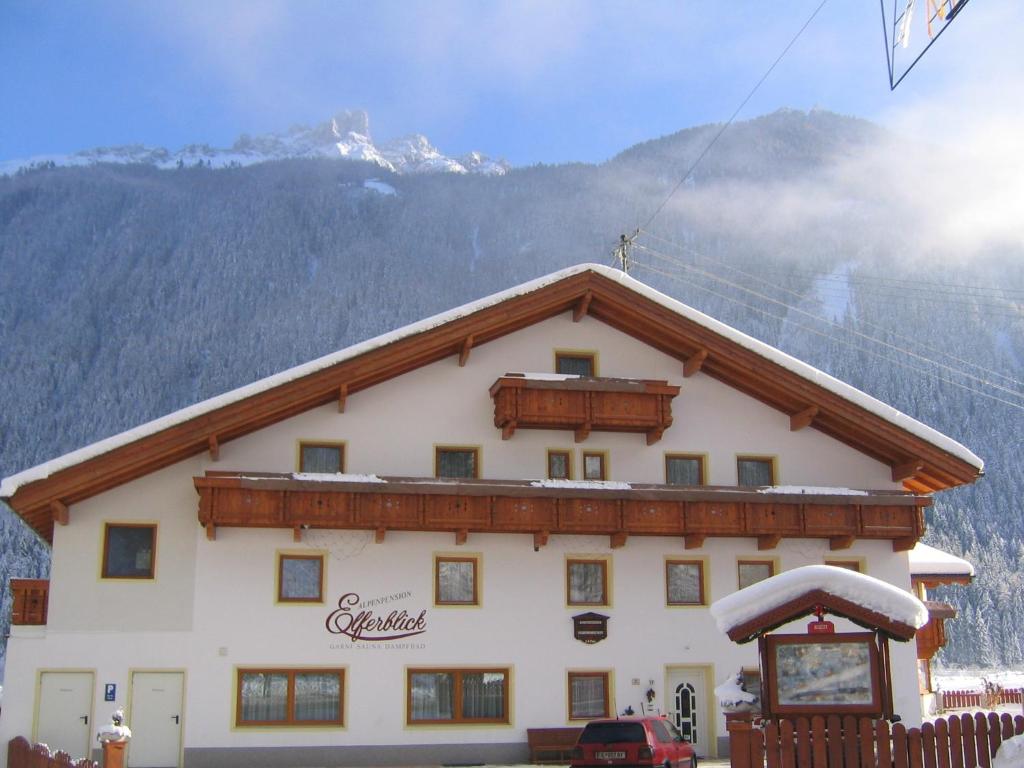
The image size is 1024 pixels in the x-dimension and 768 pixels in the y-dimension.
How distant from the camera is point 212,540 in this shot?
84.8 ft

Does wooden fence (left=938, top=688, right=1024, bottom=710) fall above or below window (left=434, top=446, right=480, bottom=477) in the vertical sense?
below

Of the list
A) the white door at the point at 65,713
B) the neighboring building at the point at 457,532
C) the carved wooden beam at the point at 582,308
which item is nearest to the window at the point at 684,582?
the neighboring building at the point at 457,532

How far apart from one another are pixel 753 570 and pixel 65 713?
15.7 metres

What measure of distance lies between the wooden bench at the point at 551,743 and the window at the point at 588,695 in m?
0.48

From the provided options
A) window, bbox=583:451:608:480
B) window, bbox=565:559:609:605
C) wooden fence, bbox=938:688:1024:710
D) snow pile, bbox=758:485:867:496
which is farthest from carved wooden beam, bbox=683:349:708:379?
wooden fence, bbox=938:688:1024:710

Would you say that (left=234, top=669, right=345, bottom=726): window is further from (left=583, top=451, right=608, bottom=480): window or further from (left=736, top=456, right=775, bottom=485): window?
(left=736, top=456, right=775, bottom=485): window

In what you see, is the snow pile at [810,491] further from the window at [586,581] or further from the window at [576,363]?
the window at [576,363]

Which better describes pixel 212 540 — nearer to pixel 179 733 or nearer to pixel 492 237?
pixel 179 733

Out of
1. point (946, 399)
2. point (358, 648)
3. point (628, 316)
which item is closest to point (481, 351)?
point (628, 316)

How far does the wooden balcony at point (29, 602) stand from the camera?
24875mm

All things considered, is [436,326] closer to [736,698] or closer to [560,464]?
[560,464]

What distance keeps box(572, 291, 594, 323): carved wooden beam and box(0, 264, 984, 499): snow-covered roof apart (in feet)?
2.14

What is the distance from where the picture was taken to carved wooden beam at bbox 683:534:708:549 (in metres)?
27.4

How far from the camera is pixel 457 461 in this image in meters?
27.9
